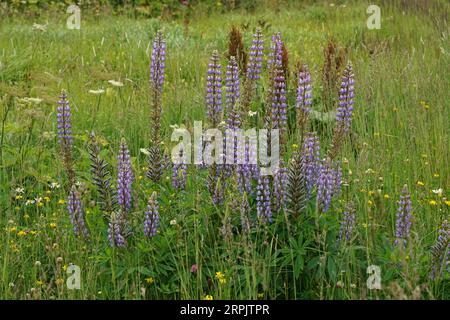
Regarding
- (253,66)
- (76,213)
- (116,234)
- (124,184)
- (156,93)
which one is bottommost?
(116,234)

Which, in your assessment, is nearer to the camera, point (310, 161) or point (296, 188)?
point (296, 188)

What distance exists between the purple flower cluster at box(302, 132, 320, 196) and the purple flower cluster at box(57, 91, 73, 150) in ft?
4.01

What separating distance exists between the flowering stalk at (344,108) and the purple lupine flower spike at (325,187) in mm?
261

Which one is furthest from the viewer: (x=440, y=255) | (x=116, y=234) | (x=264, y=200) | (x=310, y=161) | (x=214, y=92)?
(x=214, y=92)

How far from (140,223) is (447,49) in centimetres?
417

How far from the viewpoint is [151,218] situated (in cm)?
308

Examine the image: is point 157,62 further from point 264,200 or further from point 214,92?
point 264,200

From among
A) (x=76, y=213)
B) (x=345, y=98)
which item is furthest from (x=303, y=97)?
(x=76, y=213)

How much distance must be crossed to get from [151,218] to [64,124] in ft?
2.80

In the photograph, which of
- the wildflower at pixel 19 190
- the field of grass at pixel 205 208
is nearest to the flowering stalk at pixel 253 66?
the field of grass at pixel 205 208
